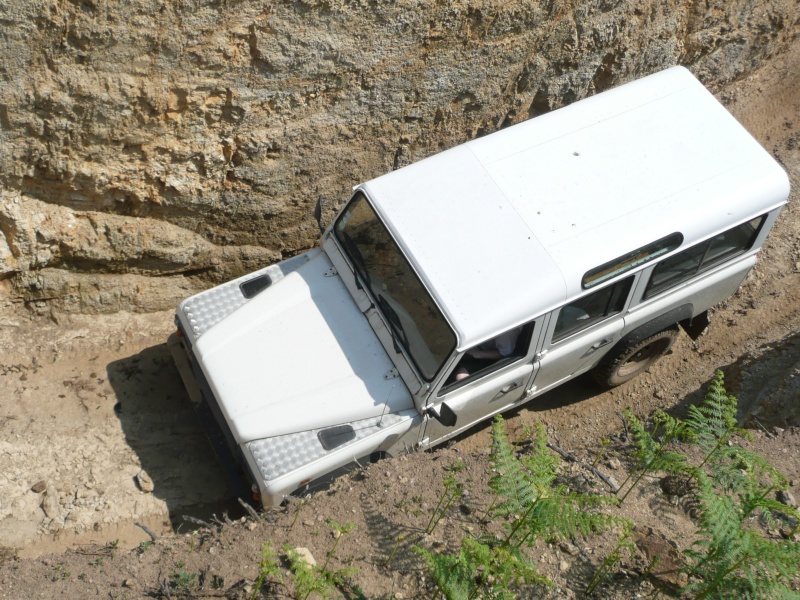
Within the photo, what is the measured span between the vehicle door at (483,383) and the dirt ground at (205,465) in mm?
282

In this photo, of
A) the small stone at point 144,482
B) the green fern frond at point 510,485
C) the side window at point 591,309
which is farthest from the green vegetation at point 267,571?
the side window at point 591,309

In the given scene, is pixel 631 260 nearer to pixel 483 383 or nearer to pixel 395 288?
pixel 483 383

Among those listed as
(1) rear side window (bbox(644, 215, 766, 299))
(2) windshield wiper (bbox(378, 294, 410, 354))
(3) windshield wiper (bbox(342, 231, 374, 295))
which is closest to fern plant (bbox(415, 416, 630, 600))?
(2) windshield wiper (bbox(378, 294, 410, 354))

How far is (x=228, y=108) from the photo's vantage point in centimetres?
628

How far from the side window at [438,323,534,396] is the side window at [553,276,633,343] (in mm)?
289

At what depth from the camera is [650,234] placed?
18.2ft

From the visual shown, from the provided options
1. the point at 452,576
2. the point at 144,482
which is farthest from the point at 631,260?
the point at 144,482

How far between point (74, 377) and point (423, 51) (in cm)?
399

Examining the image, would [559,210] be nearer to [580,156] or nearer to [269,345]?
[580,156]

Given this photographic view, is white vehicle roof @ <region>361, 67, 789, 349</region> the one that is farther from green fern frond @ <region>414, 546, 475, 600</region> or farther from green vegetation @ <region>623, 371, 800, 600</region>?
green fern frond @ <region>414, 546, 475, 600</region>

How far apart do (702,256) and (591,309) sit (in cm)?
97

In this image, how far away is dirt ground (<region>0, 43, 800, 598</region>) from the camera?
16.7 feet

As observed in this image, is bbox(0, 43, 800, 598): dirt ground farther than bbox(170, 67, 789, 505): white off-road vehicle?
No

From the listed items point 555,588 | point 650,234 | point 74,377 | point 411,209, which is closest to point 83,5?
point 411,209
